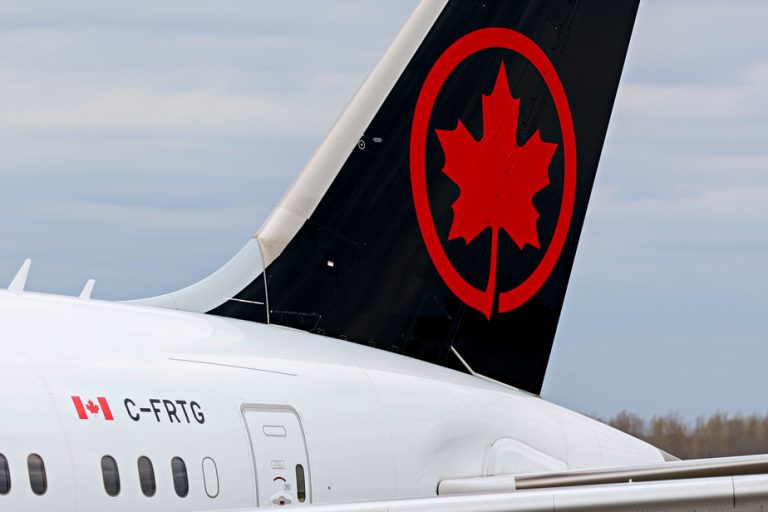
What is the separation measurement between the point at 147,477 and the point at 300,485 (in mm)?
1135

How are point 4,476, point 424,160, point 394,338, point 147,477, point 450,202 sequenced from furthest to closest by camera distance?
point 450,202, point 424,160, point 394,338, point 147,477, point 4,476

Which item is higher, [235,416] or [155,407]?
[155,407]

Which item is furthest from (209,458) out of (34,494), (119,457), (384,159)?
(384,159)

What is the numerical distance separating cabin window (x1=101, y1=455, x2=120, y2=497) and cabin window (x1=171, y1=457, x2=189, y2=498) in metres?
0.40

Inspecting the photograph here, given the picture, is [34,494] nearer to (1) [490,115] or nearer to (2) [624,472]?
(2) [624,472]

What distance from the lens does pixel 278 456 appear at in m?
7.87

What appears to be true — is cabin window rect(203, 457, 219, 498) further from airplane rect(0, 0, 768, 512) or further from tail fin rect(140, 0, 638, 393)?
tail fin rect(140, 0, 638, 393)

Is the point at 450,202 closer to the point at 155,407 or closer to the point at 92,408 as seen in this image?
the point at 155,407

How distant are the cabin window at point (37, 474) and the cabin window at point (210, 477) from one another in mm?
1079

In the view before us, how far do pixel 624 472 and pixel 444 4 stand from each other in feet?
12.8

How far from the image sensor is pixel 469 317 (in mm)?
10305

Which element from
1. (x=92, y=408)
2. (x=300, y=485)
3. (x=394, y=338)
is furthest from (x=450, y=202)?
(x=92, y=408)

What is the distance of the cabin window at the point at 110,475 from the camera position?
6.88 meters

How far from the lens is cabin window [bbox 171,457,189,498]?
7273 millimetres
